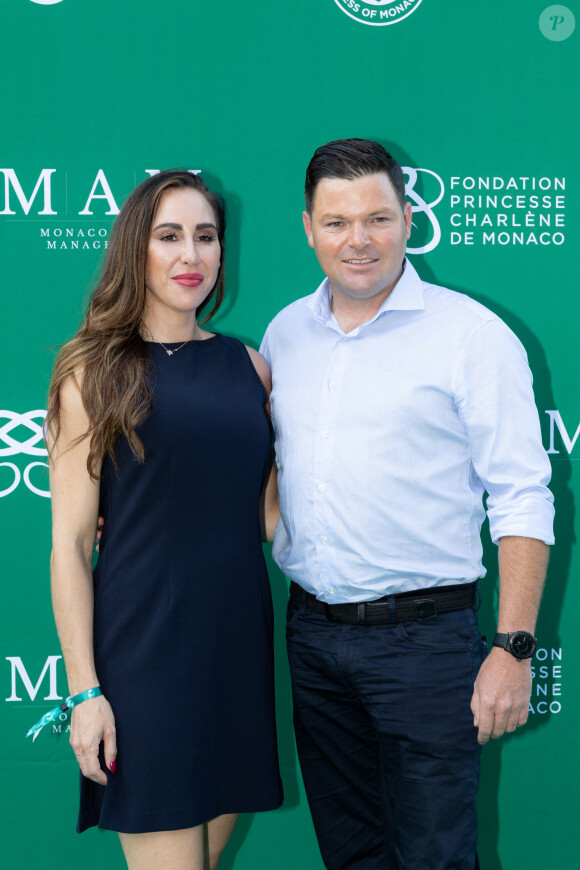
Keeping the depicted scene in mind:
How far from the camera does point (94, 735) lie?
5.57ft

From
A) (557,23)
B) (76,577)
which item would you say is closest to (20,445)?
(76,577)

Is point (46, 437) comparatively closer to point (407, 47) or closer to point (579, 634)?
point (407, 47)

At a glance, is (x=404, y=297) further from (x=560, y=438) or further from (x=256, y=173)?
(x=560, y=438)

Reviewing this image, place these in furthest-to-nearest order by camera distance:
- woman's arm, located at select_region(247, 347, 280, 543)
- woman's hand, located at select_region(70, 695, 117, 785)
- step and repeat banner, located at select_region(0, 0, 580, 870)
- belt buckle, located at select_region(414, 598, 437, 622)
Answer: step and repeat banner, located at select_region(0, 0, 580, 870)
woman's arm, located at select_region(247, 347, 280, 543)
belt buckle, located at select_region(414, 598, 437, 622)
woman's hand, located at select_region(70, 695, 117, 785)

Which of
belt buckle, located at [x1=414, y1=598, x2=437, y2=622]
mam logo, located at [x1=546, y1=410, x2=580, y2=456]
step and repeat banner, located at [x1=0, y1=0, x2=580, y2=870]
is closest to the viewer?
belt buckle, located at [x1=414, y1=598, x2=437, y2=622]

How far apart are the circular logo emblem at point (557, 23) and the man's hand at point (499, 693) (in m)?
1.69

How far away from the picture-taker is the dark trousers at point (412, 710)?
179 centimetres

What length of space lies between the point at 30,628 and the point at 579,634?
157 cm

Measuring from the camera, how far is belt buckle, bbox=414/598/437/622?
5.94 feet

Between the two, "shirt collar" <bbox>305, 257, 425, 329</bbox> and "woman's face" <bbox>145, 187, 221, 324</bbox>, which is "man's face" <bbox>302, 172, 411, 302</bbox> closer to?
"shirt collar" <bbox>305, 257, 425, 329</bbox>

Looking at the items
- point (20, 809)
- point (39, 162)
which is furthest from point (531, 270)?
point (20, 809)

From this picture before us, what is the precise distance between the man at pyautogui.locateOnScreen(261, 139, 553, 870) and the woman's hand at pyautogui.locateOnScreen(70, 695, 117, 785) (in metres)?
0.46

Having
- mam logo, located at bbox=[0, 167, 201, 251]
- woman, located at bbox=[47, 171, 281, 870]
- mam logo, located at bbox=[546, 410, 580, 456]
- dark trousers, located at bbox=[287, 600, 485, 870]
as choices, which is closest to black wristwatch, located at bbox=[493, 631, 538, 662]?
dark trousers, located at bbox=[287, 600, 485, 870]

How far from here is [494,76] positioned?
7.82 ft
